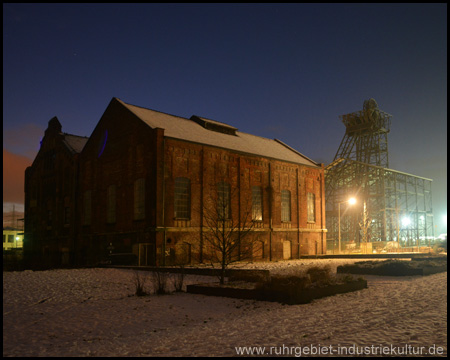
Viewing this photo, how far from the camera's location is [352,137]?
58969 mm

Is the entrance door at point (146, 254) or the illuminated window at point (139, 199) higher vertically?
the illuminated window at point (139, 199)

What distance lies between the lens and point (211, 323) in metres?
10.2

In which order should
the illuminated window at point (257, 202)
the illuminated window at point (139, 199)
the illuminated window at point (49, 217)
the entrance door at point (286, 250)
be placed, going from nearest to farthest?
the illuminated window at point (139, 199)
the illuminated window at point (257, 202)
the entrance door at point (286, 250)
the illuminated window at point (49, 217)

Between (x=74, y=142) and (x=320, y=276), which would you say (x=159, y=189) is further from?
(x=74, y=142)

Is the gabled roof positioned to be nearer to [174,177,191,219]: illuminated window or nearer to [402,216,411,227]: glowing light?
[174,177,191,219]: illuminated window

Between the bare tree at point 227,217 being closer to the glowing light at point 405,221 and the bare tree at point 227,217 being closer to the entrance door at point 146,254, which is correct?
the entrance door at point 146,254

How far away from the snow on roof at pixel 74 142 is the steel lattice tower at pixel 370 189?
2720 cm

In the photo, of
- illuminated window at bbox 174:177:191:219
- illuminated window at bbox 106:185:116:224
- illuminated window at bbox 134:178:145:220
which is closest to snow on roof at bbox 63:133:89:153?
illuminated window at bbox 106:185:116:224

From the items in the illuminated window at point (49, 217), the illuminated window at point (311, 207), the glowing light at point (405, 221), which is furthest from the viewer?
the glowing light at point (405, 221)

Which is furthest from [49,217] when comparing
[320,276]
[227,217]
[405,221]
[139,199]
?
[405,221]

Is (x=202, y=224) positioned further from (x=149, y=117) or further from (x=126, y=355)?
(x=126, y=355)

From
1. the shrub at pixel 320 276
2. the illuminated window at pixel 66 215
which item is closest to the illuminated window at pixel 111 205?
the illuminated window at pixel 66 215

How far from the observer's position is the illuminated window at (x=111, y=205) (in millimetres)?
32781

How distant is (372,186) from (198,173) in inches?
1190
